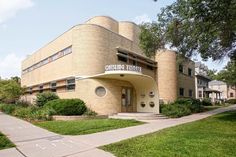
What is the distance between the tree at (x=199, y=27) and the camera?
1385 cm

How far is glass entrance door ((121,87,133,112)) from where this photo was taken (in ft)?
88.1

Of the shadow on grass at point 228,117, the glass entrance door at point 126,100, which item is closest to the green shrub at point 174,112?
the shadow on grass at point 228,117

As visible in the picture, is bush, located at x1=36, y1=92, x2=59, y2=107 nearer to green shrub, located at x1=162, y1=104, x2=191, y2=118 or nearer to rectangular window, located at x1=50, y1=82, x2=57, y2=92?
rectangular window, located at x1=50, y1=82, x2=57, y2=92

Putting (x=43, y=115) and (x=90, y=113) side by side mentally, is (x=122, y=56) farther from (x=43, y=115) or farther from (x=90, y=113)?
(x=43, y=115)

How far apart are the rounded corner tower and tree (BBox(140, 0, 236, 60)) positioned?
49.2 feet

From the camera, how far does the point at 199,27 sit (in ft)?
52.9

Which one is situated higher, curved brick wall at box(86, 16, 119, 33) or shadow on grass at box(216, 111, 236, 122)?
curved brick wall at box(86, 16, 119, 33)

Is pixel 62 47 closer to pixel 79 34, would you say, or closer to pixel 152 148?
pixel 79 34

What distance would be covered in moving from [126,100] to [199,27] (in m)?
13.3

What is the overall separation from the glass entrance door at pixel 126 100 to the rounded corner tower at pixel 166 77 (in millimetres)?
10131

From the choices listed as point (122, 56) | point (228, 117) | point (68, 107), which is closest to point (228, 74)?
point (122, 56)

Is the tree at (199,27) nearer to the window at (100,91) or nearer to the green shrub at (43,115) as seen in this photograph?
the window at (100,91)

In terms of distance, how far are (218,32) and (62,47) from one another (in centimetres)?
1706

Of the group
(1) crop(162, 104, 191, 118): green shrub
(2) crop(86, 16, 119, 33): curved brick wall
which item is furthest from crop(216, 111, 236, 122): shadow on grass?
(2) crop(86, 16, 119, 33): curved brick wall
